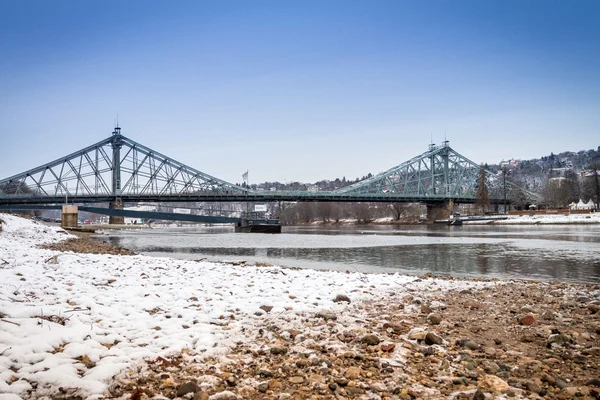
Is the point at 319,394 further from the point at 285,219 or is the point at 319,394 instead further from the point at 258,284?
the point at 285,219

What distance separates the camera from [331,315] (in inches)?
210

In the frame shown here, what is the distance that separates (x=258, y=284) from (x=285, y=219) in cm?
13717

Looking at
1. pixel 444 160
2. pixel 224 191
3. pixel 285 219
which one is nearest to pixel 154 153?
pixel 224 191

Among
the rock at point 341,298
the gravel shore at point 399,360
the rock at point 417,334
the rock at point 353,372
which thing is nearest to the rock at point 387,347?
the gravel shore at point 399,360

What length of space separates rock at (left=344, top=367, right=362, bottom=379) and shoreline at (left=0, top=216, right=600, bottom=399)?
0.04 ft

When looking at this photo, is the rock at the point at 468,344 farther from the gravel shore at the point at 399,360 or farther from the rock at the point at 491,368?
the rock at the point at 491,368

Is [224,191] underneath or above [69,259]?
above

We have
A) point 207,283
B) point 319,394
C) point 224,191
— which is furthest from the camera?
point 224,191

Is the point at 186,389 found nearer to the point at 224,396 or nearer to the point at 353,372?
the point at 224,396

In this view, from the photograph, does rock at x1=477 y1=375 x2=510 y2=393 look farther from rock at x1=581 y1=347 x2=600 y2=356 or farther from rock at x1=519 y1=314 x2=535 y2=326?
rock at x1=519 y1=314 x2=535 y2=326

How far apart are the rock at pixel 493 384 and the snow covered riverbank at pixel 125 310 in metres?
2.04

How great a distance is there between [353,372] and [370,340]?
2.71ft

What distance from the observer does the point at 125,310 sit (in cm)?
509

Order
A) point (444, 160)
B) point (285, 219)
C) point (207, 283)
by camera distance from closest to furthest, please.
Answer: point (207, 283)
point (444, 160)
point (285, 219)
